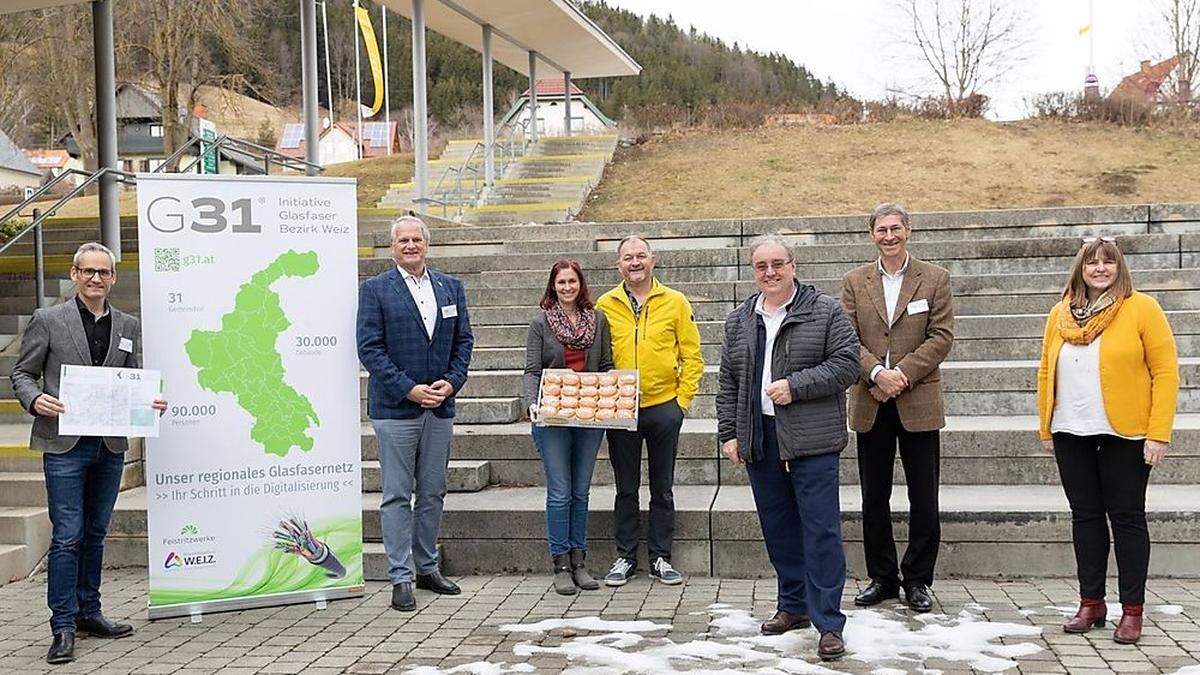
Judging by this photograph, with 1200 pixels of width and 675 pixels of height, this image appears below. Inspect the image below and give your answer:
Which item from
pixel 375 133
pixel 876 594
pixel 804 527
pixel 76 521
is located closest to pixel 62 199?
pixel 76 521

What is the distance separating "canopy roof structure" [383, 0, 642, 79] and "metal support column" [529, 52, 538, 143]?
0.19m

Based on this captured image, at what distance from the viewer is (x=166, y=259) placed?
223 inches

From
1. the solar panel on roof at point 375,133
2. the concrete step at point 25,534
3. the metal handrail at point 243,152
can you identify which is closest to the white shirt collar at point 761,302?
the concrete step at point 25,534

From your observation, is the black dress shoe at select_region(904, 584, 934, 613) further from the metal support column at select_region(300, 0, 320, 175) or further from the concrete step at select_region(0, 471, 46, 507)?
the metal support column at select_region(300, 0, 320, 175)

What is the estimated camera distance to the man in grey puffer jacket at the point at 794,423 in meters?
4.93

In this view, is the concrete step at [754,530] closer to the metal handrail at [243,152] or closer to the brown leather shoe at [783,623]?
the brown leather shoe at [783,623]

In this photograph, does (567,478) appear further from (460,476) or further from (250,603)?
(250,603)

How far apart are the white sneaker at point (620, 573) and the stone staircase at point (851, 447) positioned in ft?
0.74

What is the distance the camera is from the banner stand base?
18.7 feet

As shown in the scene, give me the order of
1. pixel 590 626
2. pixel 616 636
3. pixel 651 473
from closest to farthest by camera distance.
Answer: pixel 616 636 → pixel 590 626 → pixel 651 473

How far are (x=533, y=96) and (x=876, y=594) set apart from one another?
18.0 metres

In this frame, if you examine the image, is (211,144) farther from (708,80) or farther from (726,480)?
(708,80)

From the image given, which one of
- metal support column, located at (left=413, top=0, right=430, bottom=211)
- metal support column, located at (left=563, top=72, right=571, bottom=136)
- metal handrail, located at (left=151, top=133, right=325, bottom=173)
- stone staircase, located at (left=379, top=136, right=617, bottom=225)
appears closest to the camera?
metal handrail, located at (left=151, top=133, right=325, bottom=173)

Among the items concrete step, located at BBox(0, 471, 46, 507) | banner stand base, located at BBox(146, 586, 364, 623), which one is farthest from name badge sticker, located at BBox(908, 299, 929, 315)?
concrete step, located at BBox(0, 471, 46, 507)
